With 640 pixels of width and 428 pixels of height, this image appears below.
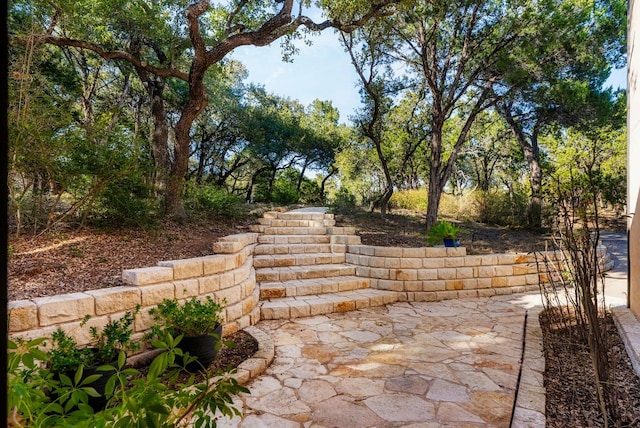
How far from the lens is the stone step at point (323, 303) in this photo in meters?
4.47

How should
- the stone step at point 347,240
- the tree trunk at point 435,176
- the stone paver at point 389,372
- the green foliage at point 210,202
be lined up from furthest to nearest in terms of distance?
the tree trunk at point 435,176 → the green foliage at point 210,202 → the stone step at point 347,240 → the stone paver at point 389,372

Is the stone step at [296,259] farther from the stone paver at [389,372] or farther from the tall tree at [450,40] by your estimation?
the tall tree at [450,40]

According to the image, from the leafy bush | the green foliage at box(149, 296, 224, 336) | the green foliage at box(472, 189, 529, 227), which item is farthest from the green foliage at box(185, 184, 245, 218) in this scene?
the green foliage at box(472, 189, 529, 227)

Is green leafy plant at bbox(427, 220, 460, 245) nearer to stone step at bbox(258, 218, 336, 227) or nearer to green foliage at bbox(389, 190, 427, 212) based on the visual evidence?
stone step at bbox(258, 218, 336, 227)

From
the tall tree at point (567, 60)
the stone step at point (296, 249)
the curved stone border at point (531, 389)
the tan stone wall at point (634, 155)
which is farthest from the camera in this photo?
the tall tree at point (567, 60)

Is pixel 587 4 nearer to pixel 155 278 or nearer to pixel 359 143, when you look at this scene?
pixel 359 143

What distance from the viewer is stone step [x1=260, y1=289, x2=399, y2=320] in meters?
4.47

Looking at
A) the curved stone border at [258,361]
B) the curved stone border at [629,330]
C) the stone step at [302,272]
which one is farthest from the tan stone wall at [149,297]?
the curved stone border at [629,330]

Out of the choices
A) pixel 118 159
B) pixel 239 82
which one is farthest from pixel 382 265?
pixel 239 82

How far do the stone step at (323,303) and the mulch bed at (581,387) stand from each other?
2.16 metres

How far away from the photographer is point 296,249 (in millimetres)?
6445

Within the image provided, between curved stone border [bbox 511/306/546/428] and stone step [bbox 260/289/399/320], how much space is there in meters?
1.95

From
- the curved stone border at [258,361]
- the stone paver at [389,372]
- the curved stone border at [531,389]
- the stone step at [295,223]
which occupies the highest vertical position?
the stone step at [295,223]

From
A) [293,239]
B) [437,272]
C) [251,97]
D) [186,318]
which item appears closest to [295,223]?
[293,239]
